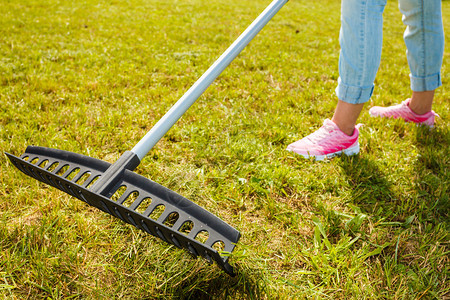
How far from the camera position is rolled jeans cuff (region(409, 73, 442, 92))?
96.7 inches

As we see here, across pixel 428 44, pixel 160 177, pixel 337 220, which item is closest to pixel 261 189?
pixel 337 220

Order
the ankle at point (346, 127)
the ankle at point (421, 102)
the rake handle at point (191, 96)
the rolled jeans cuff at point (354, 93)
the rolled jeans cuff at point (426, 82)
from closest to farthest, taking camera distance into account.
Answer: the rake handle at point (191, 96), the rolled jeans cuff at point (354, 93), the ankle at point (346, 127), the rolled jeans cuff at point (426, 82), the ankle at point (421, 102)

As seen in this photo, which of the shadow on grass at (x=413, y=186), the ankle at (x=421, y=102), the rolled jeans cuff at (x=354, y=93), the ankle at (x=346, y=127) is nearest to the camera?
the shadow on grass at (x=413, y=186)

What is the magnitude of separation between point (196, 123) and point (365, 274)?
1711 millimetres

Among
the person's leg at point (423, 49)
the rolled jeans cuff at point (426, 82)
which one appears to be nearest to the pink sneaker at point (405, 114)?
the person's leg at point (423, 49)

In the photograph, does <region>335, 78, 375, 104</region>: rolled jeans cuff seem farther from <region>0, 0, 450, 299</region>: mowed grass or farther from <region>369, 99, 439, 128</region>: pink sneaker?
<region>369, 99, 439, 128</region>: pink sneaker

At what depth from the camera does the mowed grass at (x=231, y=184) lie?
138cm

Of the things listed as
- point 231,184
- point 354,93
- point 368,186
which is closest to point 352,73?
→ point 354,93

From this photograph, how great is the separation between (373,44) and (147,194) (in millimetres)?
1625

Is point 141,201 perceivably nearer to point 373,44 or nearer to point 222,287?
point 222,287

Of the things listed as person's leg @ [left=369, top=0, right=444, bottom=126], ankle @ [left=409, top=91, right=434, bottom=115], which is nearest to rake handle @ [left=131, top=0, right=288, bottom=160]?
person's leg @ [left=369, top=0, right=444, bottom=126]

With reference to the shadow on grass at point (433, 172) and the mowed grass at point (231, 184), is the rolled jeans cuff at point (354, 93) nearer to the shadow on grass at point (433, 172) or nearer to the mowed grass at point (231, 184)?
the mowed grass at point (231, 184)

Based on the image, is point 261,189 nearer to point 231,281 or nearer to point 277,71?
point 231,281

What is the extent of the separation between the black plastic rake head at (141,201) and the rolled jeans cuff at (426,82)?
2142mm
